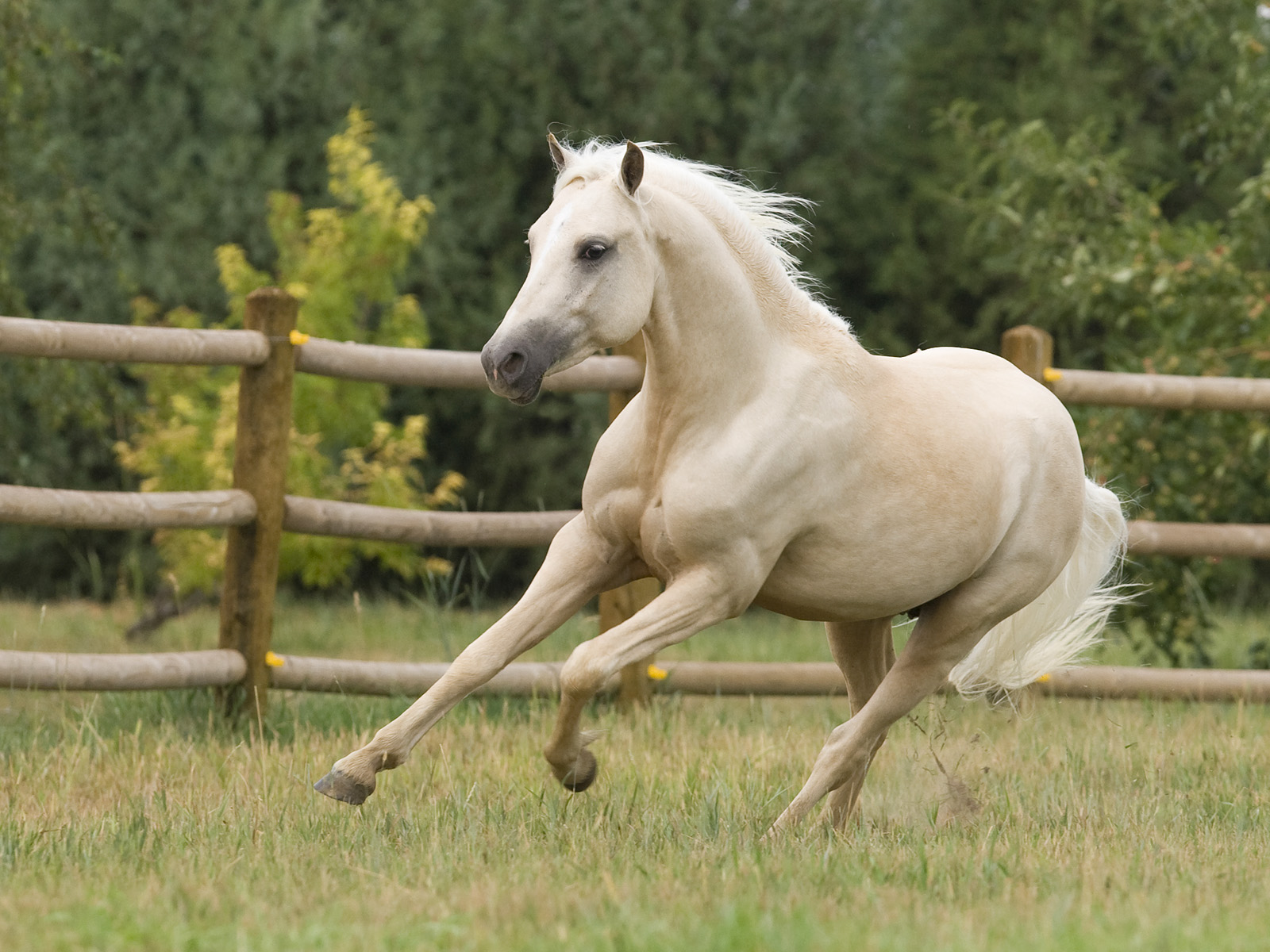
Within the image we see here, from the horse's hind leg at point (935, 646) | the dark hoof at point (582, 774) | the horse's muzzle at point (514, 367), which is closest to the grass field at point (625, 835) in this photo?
the dark hoof at point (582, 774)

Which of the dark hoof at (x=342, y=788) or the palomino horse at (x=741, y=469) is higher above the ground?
the palomino horse at (x=741, y=469)

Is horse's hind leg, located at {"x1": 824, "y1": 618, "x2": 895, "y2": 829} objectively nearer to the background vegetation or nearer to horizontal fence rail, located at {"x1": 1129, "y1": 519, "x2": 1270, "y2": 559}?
horizontal fence rail, located at {"x1": 1129, "y1": 519, "x2": 1270, "y2": 559}

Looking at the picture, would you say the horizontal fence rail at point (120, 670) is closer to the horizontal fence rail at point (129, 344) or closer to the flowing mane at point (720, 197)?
the horizontal fence rail at point (129, 344)

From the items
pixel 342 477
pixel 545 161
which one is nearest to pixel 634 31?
pixel 545 161

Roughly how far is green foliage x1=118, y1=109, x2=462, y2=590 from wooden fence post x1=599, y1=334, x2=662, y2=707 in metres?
3.04

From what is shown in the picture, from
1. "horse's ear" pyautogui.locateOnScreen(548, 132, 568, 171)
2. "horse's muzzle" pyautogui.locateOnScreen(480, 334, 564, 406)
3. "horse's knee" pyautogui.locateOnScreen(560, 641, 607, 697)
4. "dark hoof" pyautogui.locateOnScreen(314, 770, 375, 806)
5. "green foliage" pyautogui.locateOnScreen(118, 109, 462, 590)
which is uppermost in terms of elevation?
"horse's ear" pyautogui.locateOnScreen(548, 132, 568, 171)

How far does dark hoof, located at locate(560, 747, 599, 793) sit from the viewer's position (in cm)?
388

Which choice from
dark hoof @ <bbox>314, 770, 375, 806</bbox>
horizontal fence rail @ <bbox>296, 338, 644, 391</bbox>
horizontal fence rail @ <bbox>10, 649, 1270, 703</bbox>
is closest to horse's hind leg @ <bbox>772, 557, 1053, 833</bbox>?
dark hoof @ <bbox>314, 770, 375, 806</bbox>

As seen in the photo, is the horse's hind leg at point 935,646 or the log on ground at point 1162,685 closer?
the horse's hind leg at point 935,646

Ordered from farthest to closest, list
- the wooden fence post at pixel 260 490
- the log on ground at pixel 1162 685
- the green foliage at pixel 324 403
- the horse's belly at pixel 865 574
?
the green foliage at pixel 324 403 → the log on ground at pixel 1162 685 → the wooden fence post at pixel 260 490 → the horse's belly at pixel 865 574

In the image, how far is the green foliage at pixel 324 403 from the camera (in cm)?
902

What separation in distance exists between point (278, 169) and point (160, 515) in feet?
20.5

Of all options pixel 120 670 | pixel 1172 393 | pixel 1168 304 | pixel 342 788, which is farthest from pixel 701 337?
pixel 1168 304

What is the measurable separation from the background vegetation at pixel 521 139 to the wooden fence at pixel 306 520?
13.0ft
